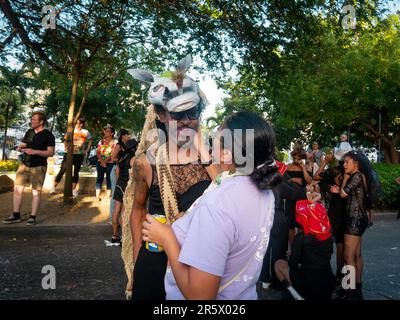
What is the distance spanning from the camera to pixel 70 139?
8.90m

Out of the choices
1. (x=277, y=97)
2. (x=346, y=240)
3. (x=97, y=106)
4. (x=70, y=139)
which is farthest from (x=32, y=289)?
(x=97, y=106)

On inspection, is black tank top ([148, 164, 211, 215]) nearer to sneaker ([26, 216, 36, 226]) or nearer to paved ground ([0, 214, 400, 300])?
paved ground ([0, 214, 400, 300])

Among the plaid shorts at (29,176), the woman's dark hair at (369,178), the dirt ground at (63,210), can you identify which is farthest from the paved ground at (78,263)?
the woman's dark hair at (369,178)

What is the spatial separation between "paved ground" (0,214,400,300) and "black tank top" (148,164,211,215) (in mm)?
2404

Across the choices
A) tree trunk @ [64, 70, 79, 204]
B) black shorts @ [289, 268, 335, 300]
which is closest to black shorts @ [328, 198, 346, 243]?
black shorts @ [289, 268, 335, 300]

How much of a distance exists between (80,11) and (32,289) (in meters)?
6.40

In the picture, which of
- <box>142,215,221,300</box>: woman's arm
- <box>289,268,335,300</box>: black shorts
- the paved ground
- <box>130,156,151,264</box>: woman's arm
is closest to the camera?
<box>142,215,221,300</box>: woman's arm

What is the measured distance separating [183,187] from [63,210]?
22.3 ft

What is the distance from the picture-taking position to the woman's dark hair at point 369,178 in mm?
4555

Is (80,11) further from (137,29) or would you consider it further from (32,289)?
(32,289)

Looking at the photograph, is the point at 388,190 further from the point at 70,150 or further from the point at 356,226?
the point at 70,150

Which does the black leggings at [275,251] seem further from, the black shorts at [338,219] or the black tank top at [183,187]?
the black tank top at [183,187]

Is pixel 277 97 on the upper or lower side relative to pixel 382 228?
upper

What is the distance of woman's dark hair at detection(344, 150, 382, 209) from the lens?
4555 millimetres
